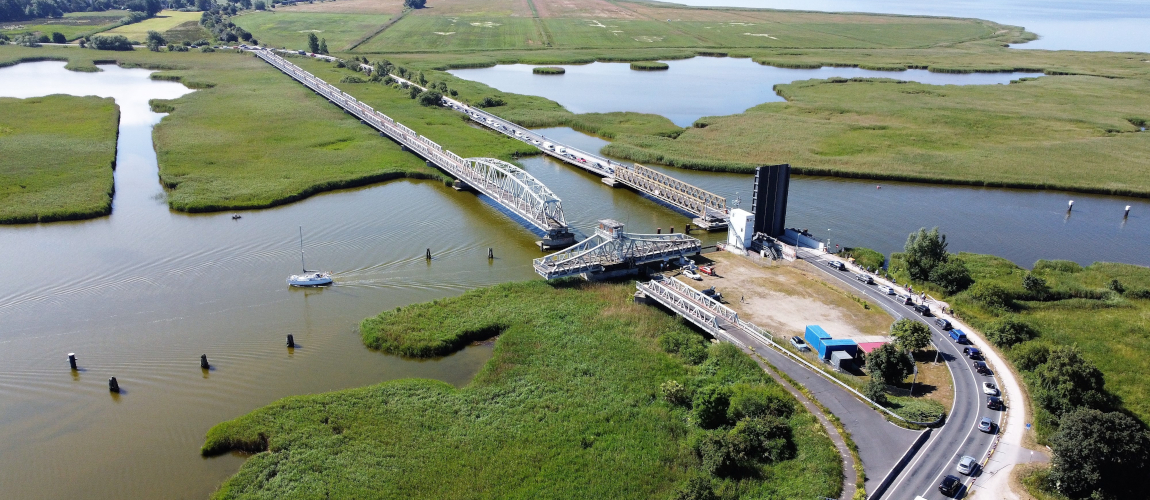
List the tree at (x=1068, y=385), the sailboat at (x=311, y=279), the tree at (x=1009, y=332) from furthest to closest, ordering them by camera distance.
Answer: the sailboat at (x=311, y=279) < the tree at (x=1009, y=332) < the tree at (x=1068, y=385)

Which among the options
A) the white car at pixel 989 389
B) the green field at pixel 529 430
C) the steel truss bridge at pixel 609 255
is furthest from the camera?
the steel truss bridge at pixel 609 255

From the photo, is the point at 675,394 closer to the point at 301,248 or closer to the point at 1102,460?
the point at 1102,460

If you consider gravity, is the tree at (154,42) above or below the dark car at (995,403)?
above

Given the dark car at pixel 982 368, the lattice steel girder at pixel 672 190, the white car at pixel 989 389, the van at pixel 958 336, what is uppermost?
the lattice steel girder at pixel 672 190

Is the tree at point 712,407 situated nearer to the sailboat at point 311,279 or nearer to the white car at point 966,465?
the white car at point 966,465

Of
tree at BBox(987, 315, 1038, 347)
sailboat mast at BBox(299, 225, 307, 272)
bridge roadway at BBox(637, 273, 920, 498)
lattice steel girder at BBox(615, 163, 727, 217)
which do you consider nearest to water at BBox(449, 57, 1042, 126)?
lattice steel girder at BBox(615, 163, 727, 217)

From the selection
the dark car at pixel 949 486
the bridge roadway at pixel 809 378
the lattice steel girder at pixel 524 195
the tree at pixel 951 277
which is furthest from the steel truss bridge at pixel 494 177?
the dark car at pixel 949 486

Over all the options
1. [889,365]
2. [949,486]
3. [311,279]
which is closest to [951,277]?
[889,365]

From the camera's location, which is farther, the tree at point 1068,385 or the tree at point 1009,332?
the tree at point 1009,332
